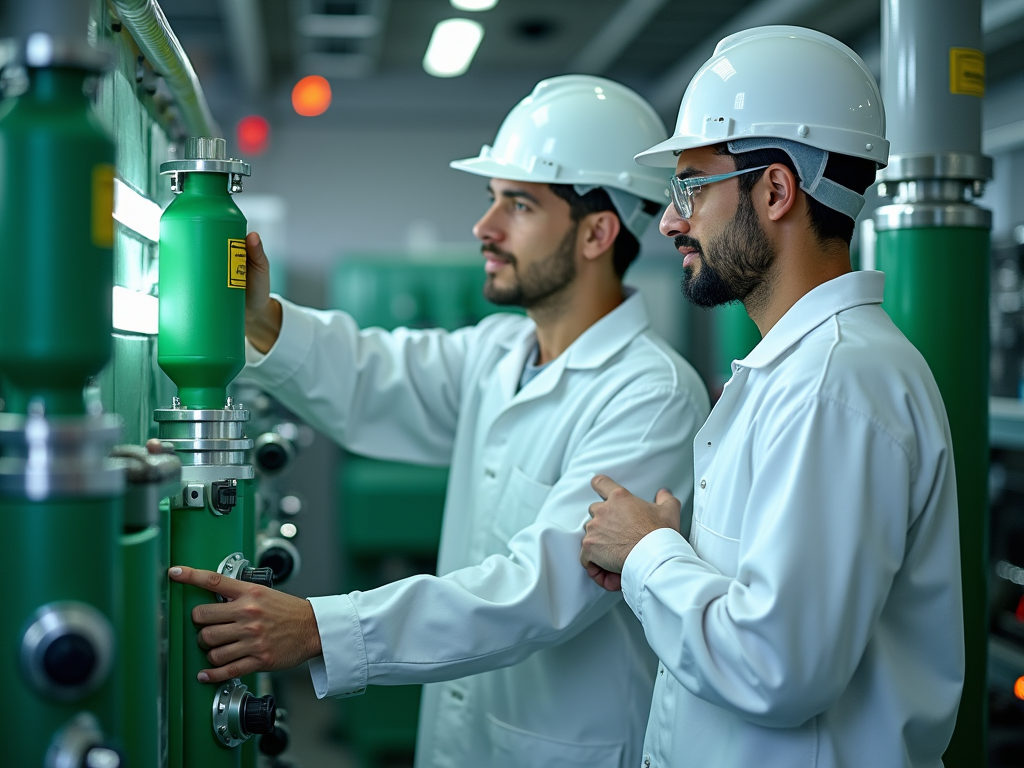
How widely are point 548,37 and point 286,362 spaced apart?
2962 millimetres

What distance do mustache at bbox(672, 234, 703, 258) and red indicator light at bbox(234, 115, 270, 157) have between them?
3.62 m

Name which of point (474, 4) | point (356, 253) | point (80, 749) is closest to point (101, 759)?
point (80, 749)

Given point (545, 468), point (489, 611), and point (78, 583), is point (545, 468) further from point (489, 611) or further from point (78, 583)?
point (78, 583)

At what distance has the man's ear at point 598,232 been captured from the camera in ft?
5.73

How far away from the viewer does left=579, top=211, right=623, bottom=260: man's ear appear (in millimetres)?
1747

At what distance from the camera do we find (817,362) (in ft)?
3.33

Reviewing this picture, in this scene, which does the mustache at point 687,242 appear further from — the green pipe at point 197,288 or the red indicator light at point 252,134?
the red indicator light at point 252,134

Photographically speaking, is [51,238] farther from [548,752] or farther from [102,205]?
[548,752]

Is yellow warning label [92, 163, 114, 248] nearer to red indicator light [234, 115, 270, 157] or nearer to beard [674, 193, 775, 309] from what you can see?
beard [674, 193, 775, 309]

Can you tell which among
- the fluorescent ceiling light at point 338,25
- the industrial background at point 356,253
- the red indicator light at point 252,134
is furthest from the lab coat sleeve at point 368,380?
the red indicator light at point 252,134

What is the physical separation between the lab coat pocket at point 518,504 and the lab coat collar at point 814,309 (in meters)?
0.54

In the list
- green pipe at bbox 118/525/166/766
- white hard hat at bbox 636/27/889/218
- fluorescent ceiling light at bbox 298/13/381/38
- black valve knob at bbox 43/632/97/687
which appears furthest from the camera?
fluorescent ceiling light at bbox 298/13/381/38

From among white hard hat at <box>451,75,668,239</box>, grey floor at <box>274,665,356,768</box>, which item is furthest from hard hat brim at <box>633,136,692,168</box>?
grey floor at <box>274,665,356,768</box>

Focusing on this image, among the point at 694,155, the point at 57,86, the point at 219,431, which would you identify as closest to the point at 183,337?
the point at 219,431
